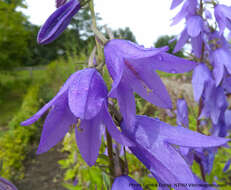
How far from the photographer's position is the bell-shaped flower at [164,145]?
16.8 inches

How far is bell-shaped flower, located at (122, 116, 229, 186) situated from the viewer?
43 cm

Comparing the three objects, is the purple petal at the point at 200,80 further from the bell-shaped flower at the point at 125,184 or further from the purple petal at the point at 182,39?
the bell-shaped flower at the point at 125,184

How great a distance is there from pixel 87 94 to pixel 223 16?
1007 millimetres

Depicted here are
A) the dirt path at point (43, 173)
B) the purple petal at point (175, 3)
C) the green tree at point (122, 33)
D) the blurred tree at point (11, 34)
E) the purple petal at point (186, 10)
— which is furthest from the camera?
the blurred tree at point (11, 34)

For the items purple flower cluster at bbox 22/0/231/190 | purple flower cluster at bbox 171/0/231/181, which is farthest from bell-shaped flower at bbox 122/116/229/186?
purple flower cluster at bbox 171/0/231/181

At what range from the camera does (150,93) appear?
0.51 meters

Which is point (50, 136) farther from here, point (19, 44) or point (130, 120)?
point (19, 44)

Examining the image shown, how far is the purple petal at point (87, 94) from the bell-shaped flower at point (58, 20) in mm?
140

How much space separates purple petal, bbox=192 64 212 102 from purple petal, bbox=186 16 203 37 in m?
0.23

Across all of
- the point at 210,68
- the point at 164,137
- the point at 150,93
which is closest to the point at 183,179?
the point at 164,137

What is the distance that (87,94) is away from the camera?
1.37 feet

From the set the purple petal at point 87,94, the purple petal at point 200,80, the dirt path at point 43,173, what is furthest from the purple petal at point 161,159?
the dirt path at point 43,173

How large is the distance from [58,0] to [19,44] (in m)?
6.02

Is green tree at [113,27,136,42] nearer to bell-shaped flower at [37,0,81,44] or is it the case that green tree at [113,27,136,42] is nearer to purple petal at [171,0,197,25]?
bell-shaped flower at [37,0,81,44]
